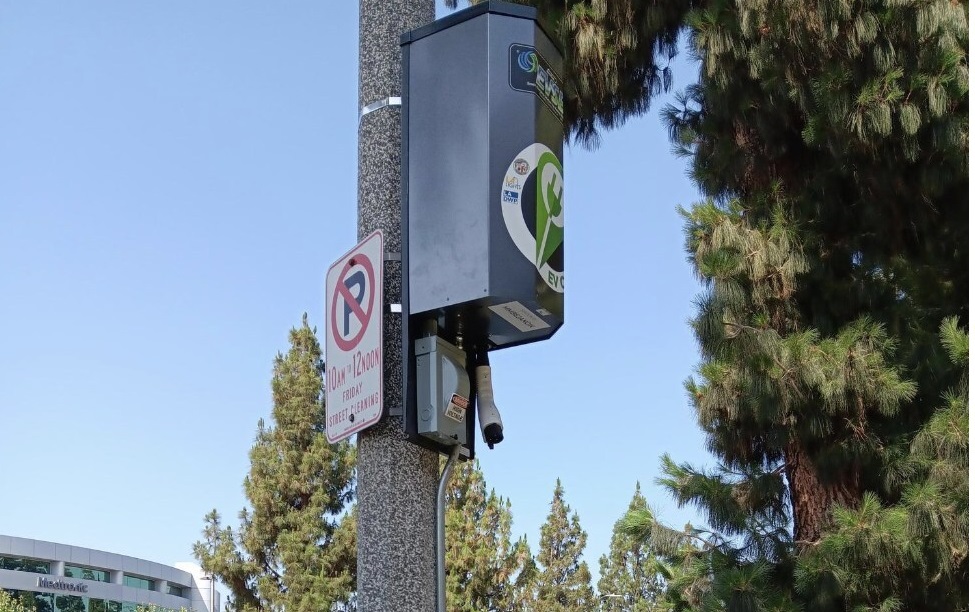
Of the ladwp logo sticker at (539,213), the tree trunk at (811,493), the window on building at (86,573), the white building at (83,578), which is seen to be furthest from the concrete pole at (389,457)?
the window on building at (86,573)

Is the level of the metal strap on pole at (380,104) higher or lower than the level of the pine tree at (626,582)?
lower

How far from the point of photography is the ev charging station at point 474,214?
→ 2.92m

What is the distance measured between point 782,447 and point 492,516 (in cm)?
1849

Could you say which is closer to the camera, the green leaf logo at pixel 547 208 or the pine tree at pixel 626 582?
the green leaf logo at pixel 547 208

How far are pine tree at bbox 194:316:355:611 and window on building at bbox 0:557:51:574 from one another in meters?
24.6

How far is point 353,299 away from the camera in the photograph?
3180 millimetres

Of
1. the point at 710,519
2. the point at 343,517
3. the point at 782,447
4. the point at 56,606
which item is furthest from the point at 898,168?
the point at 56,606

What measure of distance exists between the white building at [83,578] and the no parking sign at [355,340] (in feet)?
142

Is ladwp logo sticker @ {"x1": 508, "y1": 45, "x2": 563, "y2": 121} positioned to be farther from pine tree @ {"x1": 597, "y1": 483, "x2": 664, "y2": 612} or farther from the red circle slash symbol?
pine tree @ {"x1": 597, "y1": 483, "x2": 664, "y2": 612}

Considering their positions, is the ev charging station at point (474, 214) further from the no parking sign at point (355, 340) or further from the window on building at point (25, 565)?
the window on building at point (25, 565)

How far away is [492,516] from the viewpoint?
26.0 meters

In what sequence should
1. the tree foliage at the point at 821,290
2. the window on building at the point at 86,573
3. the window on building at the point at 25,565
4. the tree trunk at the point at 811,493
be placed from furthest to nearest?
the window on building at the point at 86,573, the window on building at the point at 25,565, the tree trunk at the point at 811,493, the tree foliage at the point at 821,290

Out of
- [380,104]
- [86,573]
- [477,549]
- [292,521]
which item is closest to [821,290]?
[380,104]

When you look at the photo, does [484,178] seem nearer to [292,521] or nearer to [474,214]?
[474,214]
